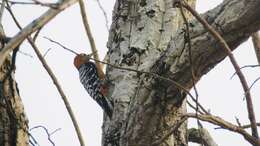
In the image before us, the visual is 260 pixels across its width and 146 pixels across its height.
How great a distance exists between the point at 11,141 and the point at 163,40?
1045 mm

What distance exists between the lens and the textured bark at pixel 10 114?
2273 millimetres

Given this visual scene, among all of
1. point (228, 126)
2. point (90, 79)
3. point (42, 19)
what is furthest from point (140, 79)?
point (90, 79)

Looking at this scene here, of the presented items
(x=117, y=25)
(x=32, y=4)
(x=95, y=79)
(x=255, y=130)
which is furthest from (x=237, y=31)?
(x=95, y=79)

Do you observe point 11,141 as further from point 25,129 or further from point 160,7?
point 160,7

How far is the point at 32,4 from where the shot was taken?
1.75 m

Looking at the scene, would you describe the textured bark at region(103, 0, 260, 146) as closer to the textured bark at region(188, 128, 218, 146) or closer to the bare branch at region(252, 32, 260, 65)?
the textured bark at region(188, 128, 218, 146)

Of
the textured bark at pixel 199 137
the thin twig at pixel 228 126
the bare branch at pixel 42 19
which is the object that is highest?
the textured bark at pixel 199 137

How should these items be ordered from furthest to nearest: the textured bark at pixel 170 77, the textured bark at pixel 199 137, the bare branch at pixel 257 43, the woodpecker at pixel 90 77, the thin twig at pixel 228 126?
the woodpecker at pixel 90 77, the bare branch at pixel 257 43, the textured bark at pixel 199 137, the textured bark at pixel 170 77, the thin twig at pixel 228 126

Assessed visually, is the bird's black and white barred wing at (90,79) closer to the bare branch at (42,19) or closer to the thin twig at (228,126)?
the thin twig at (228,126)

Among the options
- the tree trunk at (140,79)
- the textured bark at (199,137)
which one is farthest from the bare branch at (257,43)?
the textured bark at (199,137)

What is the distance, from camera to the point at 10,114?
7.48 feet

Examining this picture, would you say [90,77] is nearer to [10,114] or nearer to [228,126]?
[10,114]

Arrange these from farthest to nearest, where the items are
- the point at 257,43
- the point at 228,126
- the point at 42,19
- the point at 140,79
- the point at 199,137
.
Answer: the point at 257,43
the point at 199,137
the point at 140,79
the point at 228,126
the point at 42,19

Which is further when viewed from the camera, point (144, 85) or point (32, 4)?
point (144, 85)
